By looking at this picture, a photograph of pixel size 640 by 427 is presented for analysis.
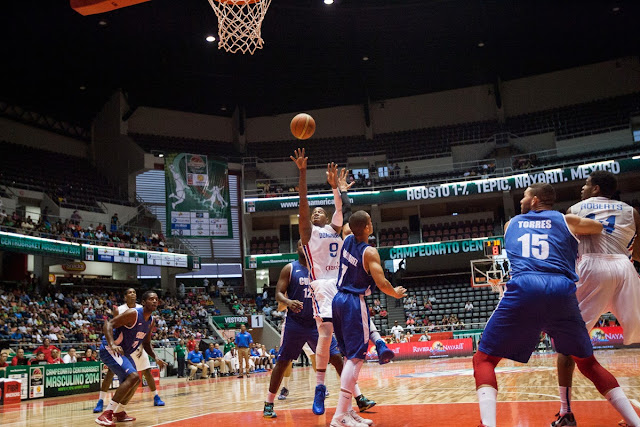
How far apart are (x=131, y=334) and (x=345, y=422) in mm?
4015

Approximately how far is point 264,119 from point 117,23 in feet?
42.0

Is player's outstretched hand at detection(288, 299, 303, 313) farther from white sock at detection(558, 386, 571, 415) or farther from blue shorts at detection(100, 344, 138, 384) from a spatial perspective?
white sock at detection(558, 386, 571, 415)

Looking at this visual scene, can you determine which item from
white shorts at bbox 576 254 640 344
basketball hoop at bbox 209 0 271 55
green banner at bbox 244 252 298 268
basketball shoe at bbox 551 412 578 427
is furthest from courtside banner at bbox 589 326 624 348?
basketball shoe at bbox 551 412 578 427

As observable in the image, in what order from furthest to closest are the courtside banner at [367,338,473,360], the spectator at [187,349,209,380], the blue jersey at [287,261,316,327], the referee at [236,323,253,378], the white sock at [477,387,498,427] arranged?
the courtside banner at [367,338,473,360] → the spectator at [187,349,209,380] → the referee at [236,323,253,378] → the blue jersey at [287,261,316,327] → the white sock at [477,387,498,427]

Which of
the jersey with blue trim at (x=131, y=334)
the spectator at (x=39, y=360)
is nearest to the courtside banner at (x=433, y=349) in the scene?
the spectator at (x=39, y=360)

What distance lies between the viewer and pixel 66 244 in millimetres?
24922

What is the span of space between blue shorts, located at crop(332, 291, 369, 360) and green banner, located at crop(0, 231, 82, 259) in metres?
21.4

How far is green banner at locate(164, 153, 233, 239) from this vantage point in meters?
29.9

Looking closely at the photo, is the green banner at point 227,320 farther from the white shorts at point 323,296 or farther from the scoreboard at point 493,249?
the white shorts at point 323,296

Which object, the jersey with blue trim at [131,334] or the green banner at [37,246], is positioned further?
the green banner at [37,246]

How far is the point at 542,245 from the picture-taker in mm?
4055

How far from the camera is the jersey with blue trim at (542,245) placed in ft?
13.1

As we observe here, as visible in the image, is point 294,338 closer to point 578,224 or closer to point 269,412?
point 269,412

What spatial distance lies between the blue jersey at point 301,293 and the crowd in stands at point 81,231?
1981 centimetres
